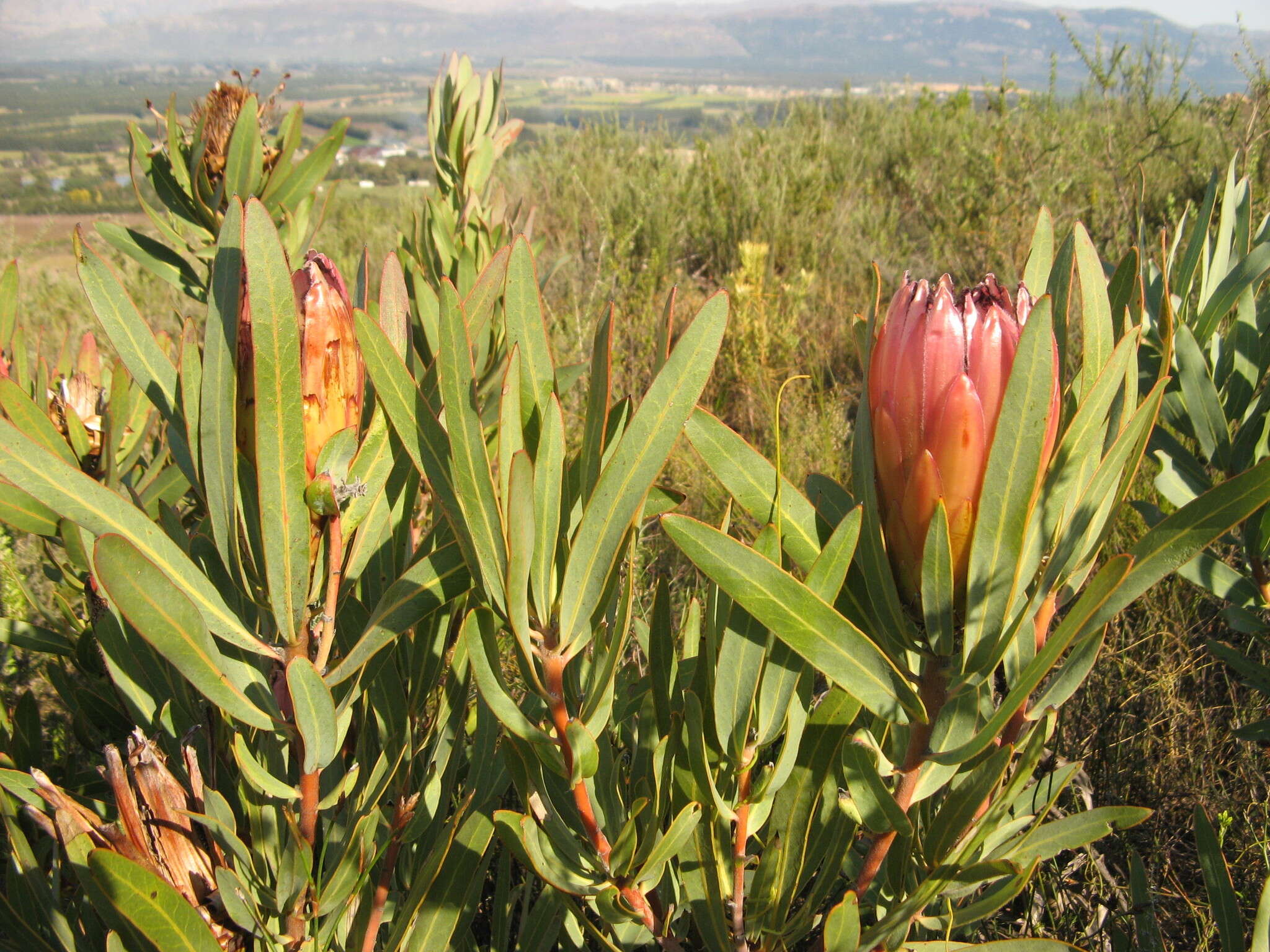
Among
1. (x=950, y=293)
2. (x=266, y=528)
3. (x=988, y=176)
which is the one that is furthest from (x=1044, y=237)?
(x=988, y=176)

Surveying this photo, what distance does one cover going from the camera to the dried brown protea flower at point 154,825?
0.73 m

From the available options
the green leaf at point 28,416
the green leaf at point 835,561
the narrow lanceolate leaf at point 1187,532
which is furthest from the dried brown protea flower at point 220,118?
the narrow lanceolate leaf at point 1187,532

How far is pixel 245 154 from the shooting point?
1.41 meters

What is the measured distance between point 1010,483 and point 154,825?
83cm

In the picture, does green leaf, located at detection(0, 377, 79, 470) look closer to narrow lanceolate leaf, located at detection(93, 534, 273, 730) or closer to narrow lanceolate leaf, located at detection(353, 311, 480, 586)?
narrow lanceolate leaf, located at detection(93, 534, 273, 730)

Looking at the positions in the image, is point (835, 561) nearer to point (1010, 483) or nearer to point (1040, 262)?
point (1010, 483)

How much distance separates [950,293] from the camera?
555 millimetres

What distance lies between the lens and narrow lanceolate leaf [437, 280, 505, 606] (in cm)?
55

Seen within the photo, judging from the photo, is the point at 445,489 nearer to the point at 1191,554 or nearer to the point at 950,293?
the point at 950,293

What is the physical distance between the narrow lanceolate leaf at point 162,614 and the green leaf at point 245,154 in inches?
41.7

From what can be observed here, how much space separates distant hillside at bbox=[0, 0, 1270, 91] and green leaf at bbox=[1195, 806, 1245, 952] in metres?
41.6

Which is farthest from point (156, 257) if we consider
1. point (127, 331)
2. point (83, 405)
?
point (127, 331)

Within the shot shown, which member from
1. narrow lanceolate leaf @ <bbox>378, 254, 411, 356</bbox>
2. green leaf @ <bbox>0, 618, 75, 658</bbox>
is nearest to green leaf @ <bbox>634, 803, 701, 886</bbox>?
narrow lanceolate leaf @ <bbox>378, 254, 411, 356</bbox>

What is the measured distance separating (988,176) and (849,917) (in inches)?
208
